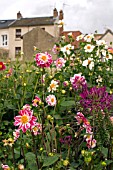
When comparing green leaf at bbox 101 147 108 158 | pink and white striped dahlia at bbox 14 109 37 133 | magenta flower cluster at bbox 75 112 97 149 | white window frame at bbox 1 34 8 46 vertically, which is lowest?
green leaf at bbox 101 147 108 158

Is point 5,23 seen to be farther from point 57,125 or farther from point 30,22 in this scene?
point 57,125

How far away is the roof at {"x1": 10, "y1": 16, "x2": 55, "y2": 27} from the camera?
29.8m

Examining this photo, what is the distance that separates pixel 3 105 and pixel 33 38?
24035mm

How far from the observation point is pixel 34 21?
30688 mm

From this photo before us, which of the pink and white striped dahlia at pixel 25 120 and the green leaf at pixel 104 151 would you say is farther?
the green leaf at pixel 104 151

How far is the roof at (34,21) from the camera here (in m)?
29.8

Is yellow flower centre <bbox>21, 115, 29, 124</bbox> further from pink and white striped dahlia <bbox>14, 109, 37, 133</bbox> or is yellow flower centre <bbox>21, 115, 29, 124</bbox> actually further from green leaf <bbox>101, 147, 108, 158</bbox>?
green leaf <bbox>101, 147, 108, 158</bbox>

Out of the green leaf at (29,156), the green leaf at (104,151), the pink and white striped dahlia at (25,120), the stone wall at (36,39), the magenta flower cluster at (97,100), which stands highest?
the stone wall at (36,39)

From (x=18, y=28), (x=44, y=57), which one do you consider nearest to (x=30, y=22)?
(x=18, y=28)

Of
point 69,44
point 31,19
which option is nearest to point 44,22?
point 31,19

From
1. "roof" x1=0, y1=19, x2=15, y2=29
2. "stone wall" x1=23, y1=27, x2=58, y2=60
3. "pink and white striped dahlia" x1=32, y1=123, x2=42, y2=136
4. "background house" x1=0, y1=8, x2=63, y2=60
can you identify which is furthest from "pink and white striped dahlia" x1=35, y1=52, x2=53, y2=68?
"roof" x1=0, y1=19, x2=15, y2=29

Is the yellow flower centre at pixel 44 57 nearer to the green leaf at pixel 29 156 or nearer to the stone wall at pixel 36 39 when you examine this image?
the green leaf at pixel 29 156

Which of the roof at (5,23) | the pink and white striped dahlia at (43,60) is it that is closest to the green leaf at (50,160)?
the pink and white striped dahlia at (43,60)

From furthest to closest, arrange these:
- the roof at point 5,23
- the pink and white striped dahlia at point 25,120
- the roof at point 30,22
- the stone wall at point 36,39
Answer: the roof at point 5,23, the roof at point 30,22, the stone wall at point 36,39, the pink and white striped dahlia at point 25,120
